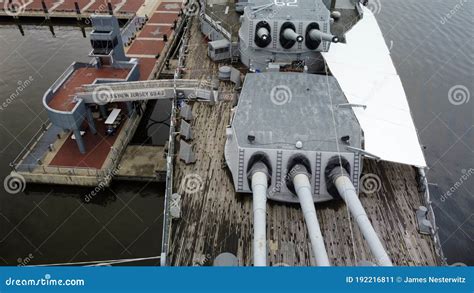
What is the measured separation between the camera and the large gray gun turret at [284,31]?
103 feet

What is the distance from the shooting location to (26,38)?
56031 mm

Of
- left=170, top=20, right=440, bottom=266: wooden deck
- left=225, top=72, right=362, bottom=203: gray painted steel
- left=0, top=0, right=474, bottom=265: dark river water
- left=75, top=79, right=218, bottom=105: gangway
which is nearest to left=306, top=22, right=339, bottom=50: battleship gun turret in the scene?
left=225, top=72, right=362, bottom=203: gray painted steel

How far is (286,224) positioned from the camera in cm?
2100

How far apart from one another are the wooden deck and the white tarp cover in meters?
2.30

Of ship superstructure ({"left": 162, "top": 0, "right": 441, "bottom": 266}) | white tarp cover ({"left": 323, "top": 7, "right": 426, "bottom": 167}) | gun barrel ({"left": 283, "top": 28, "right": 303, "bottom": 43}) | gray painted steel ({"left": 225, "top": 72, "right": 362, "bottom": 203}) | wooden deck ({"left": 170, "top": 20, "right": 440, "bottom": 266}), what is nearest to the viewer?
ship superstructure ({"left": 162, "top": 0, "right": 441, "bottom": 266})

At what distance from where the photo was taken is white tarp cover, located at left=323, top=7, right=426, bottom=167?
22719 mm

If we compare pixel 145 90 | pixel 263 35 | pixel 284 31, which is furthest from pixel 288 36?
pixel 145 90

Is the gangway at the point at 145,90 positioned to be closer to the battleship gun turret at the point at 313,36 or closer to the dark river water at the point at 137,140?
the dark river water at the point at 137,140

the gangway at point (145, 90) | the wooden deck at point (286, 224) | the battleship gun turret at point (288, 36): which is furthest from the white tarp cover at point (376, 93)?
the gangway at point (145, 90)

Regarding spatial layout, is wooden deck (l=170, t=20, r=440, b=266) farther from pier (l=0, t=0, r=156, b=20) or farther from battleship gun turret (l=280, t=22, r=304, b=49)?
pier (l=0, t=0, r=156, b=20)

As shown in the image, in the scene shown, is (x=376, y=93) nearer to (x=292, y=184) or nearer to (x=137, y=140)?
(x=292, y=184)

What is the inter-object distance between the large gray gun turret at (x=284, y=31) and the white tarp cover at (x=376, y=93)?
2.00 m

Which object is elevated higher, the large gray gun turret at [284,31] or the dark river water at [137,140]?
the large gray gun turret at [284,31]

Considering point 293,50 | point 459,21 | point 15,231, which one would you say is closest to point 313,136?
point 293,50
